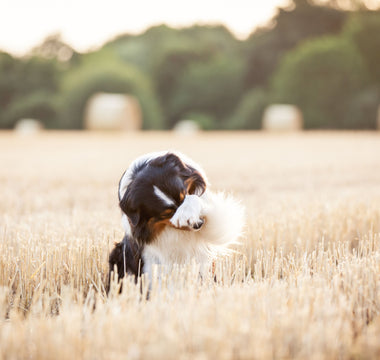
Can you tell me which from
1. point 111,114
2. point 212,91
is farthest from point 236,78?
point 111,114

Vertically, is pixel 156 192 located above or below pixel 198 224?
above

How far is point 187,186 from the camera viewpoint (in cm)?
255

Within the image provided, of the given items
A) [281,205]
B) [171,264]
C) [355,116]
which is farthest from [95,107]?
[171,264]

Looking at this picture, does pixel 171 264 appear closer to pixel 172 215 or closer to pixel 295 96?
pixel 172 215

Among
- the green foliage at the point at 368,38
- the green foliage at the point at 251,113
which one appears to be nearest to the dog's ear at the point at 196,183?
the green foliage at the point at 251,113

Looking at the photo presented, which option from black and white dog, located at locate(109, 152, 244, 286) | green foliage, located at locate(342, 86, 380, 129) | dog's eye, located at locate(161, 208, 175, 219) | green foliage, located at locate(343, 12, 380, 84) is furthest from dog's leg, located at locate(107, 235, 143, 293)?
green foliage, located at locate(343, 12, 380, 84)

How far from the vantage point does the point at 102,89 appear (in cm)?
2811

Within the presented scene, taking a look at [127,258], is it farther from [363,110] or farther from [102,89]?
[102,89]

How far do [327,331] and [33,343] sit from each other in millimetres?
1047

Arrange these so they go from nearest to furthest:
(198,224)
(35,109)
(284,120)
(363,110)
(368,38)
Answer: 1. (198,224)
2. (284,120)
3. (363,110)
4. (35,109)
5. (368,38)

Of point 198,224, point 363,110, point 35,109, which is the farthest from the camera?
point 35,109

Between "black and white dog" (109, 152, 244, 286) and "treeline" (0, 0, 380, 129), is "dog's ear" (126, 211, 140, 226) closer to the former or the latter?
"black and white dog" (109, 152, 244, 286)

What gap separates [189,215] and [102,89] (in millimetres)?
26823

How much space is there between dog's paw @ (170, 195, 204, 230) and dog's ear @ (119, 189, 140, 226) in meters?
0.21
